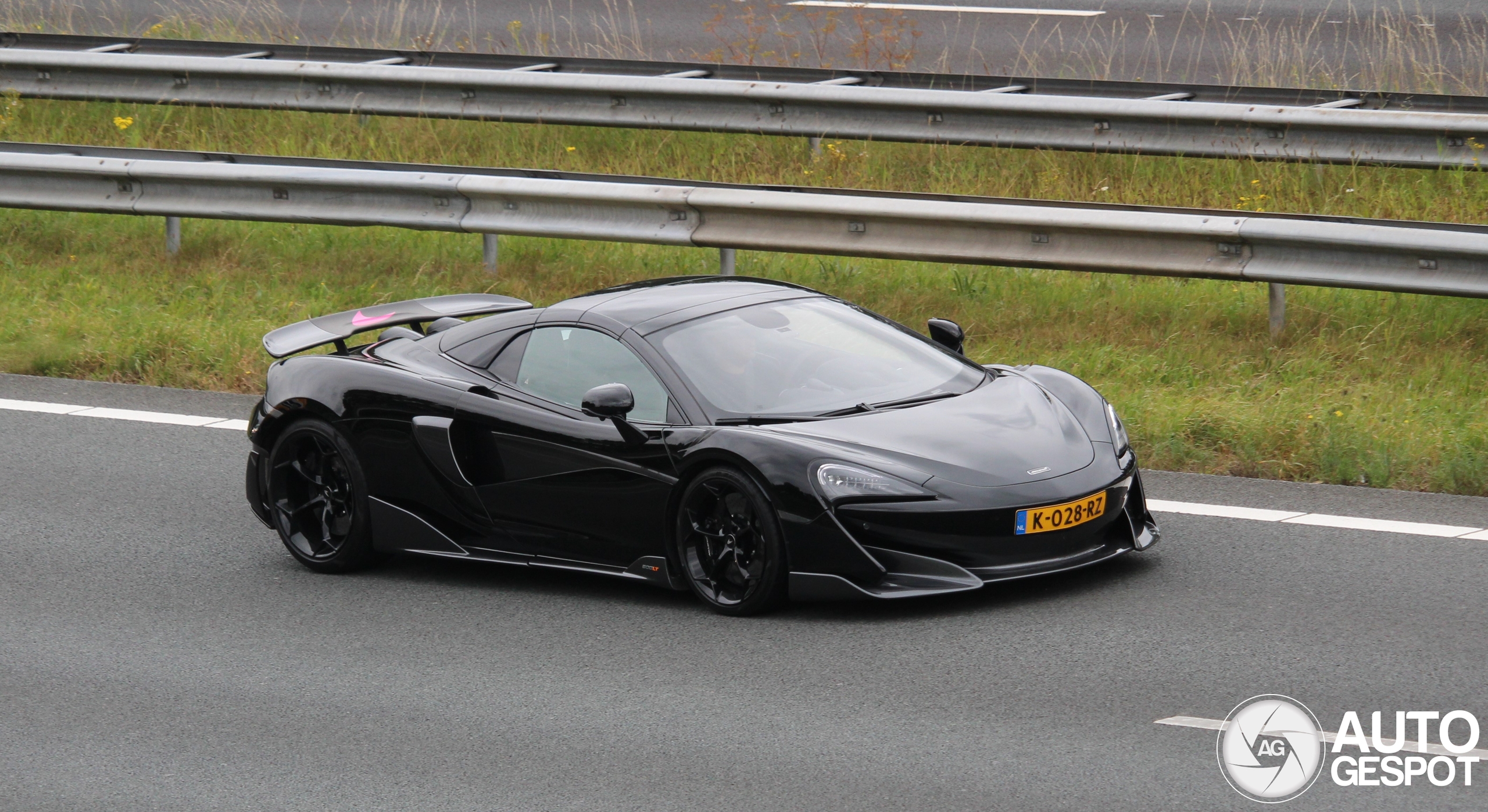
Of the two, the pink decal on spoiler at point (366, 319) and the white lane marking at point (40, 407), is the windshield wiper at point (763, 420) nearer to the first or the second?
the pink decal on spoiler at point (366, 319)

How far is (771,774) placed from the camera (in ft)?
18.2

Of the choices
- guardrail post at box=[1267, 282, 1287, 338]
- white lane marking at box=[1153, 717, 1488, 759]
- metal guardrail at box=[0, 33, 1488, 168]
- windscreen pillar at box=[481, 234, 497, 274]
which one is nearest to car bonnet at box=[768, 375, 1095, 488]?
white lane marking at box=[1153, 717, 1488, 759]

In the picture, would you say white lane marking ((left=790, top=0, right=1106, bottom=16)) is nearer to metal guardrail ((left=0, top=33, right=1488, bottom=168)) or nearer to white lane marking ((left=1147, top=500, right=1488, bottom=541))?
metal guardrail ((left=0, top=33, right=1488, bottom=168))

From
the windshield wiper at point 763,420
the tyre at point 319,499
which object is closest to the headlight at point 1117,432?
the windshield wiper at point 763,420

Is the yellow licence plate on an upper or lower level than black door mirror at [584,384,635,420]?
lower

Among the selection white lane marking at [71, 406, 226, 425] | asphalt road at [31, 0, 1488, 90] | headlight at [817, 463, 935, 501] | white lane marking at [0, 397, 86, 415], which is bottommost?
white lane marking at [0, 397, 86, 415]

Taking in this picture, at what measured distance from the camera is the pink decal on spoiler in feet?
27.5

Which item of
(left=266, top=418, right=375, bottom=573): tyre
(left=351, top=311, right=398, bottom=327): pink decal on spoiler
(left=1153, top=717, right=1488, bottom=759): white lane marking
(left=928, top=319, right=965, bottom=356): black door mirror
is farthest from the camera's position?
(left=351, top=311, right=398, bottom=327): pink decal on spoiler

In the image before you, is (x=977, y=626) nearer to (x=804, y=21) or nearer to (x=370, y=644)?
(x=370, y=644)

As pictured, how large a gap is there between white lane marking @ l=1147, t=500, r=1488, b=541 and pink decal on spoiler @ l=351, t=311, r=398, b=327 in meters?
3.49

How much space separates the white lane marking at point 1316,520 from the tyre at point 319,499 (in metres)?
3.41

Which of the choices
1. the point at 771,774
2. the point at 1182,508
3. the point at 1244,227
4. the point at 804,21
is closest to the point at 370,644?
the point at 771,774

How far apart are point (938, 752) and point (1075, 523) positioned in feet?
5.02

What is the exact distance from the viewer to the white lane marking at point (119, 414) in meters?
10.3
